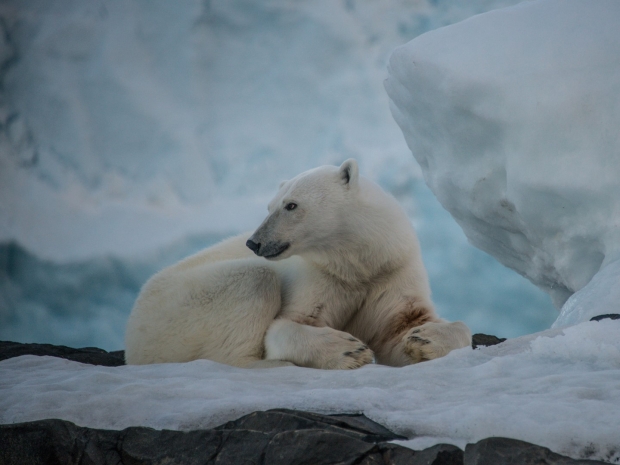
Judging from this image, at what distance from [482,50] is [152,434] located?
4.33 metres

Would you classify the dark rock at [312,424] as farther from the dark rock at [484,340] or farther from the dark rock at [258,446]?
the dark rock at [484,340]

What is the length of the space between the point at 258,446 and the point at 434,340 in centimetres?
153

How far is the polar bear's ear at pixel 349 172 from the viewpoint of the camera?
3865 millimetres

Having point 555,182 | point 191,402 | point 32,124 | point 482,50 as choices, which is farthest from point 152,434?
point 32,124

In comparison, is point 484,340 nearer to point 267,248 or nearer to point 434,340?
point 434,340

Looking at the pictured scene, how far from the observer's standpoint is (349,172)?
3.89m

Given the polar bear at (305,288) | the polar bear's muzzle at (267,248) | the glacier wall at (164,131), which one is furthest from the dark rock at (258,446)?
the glacier wall at (164,131)

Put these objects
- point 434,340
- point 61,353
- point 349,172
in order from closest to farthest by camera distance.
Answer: point 434,340
point 349,172
point 61,353

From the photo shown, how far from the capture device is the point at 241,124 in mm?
13633

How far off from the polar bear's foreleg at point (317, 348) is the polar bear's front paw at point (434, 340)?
0.78ft

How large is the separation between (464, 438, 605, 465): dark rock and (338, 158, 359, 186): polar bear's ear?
2.41m

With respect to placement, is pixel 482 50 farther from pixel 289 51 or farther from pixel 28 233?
pixel 28 233

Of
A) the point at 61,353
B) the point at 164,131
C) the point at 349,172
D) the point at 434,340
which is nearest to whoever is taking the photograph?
the point at 434,340

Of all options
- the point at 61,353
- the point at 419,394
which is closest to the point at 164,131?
the point at 61,353
